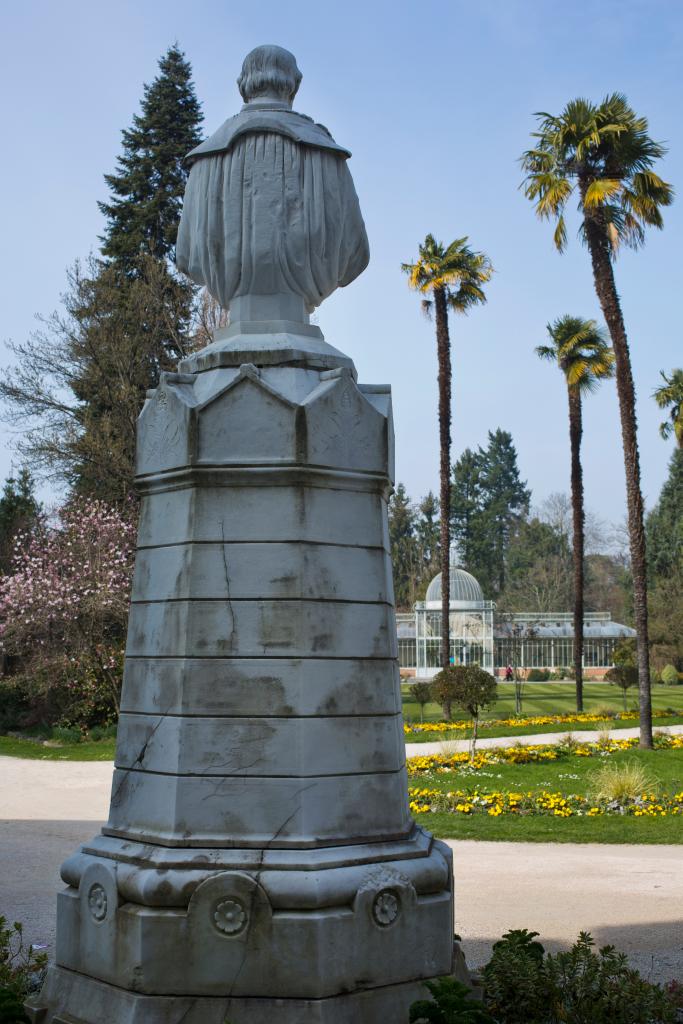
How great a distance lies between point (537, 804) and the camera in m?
12.7

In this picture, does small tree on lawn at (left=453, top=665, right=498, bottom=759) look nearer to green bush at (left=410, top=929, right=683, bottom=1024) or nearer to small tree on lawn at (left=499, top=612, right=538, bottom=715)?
green bush at (left=410, top=929, right=683, bottom=1024)

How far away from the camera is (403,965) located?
166 inches

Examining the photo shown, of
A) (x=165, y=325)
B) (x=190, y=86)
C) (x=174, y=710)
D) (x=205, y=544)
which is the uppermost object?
(x=190, y=86)

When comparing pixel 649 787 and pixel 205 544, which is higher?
pixel 205 544

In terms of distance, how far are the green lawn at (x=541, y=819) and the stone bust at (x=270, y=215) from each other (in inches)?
306

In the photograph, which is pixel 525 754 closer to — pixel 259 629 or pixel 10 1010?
pixel 259 629

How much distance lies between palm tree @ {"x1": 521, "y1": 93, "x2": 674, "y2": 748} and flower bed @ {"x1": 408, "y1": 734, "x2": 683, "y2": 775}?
1606 mm

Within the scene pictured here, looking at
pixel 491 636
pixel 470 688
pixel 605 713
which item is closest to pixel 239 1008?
pixel 470 688

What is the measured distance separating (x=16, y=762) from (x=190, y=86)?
24886 mm

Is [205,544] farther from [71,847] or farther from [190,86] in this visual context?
[190,86]

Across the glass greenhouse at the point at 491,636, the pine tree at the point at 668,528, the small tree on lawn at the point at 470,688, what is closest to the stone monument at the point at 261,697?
the small tree on lawn at the point at 470,688

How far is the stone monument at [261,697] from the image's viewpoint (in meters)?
4.06

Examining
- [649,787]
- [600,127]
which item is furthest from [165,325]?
[649,787]

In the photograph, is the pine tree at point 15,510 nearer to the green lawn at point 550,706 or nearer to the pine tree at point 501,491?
the green lawn at point 550,706
